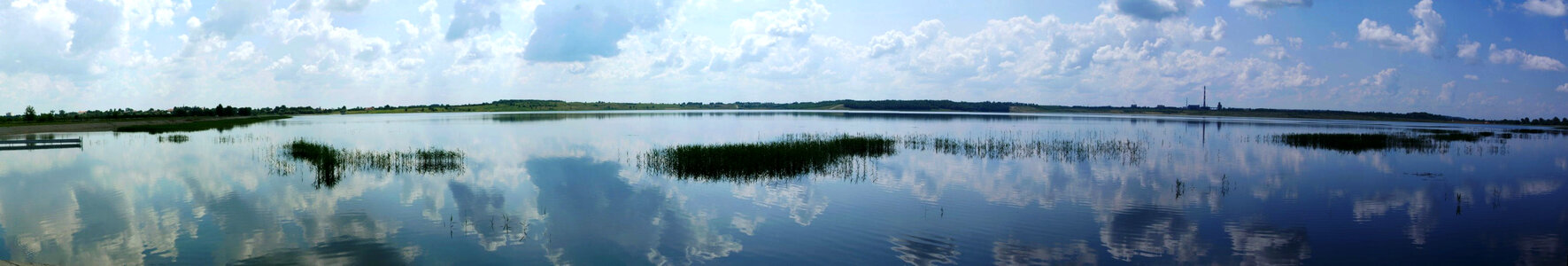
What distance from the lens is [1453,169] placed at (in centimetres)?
2312

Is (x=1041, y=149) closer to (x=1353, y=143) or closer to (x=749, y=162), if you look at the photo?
→ (x=749, y=162)

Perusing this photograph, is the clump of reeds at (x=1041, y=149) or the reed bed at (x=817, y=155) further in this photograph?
the clump of reeds at (x=1041, y=149)

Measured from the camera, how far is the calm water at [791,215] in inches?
397

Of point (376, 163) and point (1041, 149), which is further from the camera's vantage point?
point (1041, 149)

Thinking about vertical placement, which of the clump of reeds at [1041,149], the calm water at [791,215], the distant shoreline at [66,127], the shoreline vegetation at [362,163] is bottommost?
the calm water at [791,215]

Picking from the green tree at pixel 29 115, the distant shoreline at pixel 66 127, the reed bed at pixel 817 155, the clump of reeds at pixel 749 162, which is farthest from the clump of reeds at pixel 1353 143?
the green tree at pixel 29 115

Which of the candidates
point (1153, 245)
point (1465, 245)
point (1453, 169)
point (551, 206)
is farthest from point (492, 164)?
point (1453, 169)

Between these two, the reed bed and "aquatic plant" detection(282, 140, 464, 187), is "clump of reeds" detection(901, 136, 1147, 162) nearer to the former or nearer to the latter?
the reed bed

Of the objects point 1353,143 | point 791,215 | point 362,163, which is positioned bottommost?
point 791,215

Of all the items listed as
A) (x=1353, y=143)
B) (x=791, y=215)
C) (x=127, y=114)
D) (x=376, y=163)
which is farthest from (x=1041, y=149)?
(x=127, y=114)

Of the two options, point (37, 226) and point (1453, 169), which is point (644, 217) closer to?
point (37, 226)

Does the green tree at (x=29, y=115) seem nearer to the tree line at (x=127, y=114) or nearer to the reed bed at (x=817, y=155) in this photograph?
the tree line at (x=127, y=114)

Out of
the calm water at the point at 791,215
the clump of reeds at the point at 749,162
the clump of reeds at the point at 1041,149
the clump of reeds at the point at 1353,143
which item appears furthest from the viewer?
the clump of reeds at the point at 1353,143

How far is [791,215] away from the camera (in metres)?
13.2
